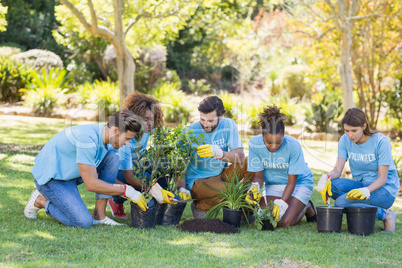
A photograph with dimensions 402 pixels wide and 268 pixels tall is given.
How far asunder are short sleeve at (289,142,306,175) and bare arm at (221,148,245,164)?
48cm

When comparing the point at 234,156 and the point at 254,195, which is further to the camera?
the point at 234,156

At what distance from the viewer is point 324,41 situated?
10.9 meters

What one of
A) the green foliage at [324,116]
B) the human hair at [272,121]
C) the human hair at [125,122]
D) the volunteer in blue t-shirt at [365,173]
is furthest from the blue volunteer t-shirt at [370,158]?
the green foliage at [324,116]

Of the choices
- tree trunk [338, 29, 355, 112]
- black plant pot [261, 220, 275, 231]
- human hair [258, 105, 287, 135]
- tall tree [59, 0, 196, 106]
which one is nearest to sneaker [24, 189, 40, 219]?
black plant pot [261, 220, 275, 231]

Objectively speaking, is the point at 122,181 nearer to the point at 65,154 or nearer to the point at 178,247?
the point at 65,154

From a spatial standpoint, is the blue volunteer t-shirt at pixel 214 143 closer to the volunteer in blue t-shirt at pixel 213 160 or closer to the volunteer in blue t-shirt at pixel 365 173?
the volunteer in blue t-shirt at pixel 213 160

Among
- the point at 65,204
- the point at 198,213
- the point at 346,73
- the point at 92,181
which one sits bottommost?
the point at 198,213

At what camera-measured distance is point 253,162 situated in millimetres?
4172

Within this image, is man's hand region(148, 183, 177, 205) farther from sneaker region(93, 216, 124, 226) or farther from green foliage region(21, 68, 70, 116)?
green foliage region(21, 68, 70, 116)

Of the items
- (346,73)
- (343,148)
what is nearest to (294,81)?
(346,73)

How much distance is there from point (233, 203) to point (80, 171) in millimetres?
1375

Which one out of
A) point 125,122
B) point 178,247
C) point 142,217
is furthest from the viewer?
point 142,217

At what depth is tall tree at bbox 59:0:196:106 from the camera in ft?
26.1

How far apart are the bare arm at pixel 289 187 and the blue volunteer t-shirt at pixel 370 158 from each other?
61cm
